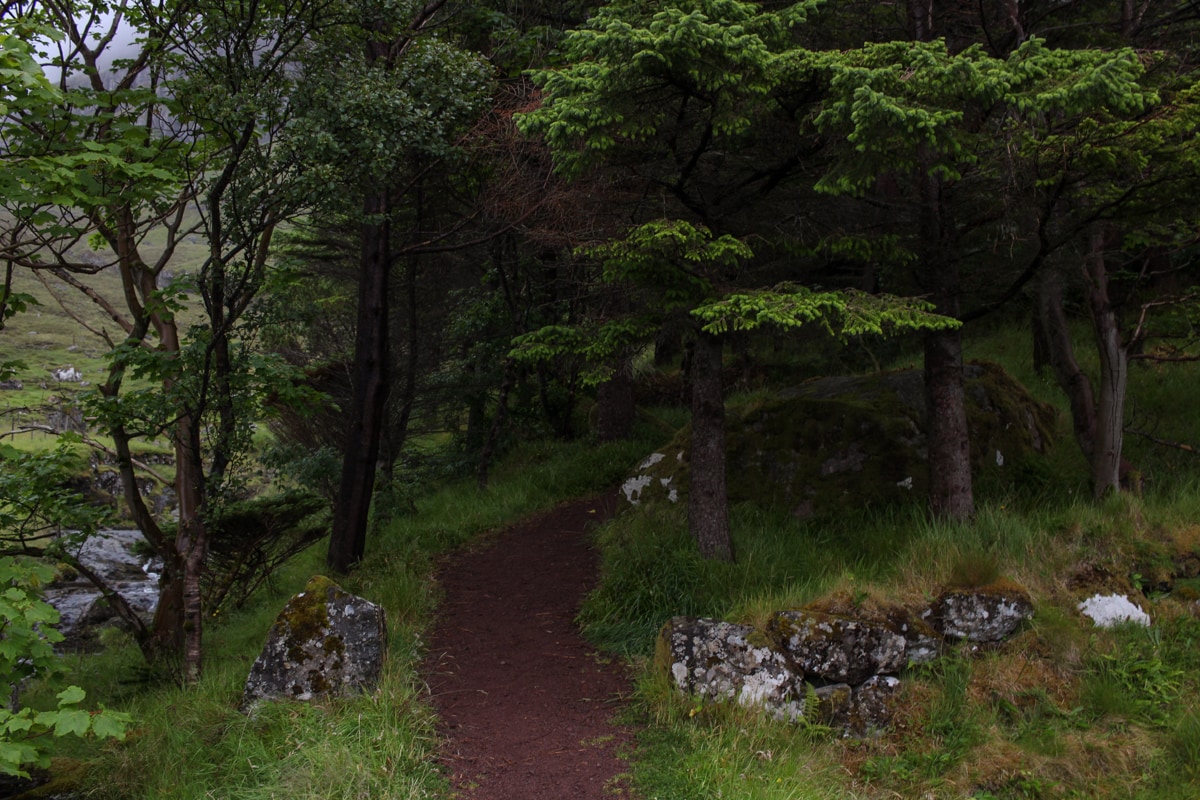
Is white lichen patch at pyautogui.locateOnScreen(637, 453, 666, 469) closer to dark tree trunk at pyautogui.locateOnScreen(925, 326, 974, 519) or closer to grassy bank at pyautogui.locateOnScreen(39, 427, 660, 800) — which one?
grassy bank at pyautogui.locateOnScreen(39, 427, 660, 800)

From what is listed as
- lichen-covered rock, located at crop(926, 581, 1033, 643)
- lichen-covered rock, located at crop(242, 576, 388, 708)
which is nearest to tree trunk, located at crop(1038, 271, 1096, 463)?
lichen-covered rock, located at crop(926, 581, 1033, 643)

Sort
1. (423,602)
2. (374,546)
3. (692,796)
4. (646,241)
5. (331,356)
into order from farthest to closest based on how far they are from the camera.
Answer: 1. (331,356)
2. (374,546)
3. (423,602)
4. (646,241)
5. (692,796)

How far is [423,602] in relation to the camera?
7.99 meters

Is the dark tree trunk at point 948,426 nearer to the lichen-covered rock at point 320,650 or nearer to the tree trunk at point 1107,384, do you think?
the tree trunk at point 1107,384

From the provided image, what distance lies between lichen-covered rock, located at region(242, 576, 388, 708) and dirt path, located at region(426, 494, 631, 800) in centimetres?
71

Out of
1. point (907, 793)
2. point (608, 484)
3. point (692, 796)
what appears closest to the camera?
point (692, 796)

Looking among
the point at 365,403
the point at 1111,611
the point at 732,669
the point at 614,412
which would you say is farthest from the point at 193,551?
the point at 614,412

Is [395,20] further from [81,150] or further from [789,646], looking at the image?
[789,646]

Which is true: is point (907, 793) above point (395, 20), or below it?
below

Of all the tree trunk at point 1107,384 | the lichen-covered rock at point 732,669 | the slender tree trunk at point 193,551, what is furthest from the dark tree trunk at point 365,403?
the tree trunk at point 1107,384

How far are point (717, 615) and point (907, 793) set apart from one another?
201 centimetres

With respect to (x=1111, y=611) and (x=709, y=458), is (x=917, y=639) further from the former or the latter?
(x=709, y=458)

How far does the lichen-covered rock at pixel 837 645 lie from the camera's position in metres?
5.88

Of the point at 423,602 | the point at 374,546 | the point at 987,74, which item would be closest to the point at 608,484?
the point at 374,546
